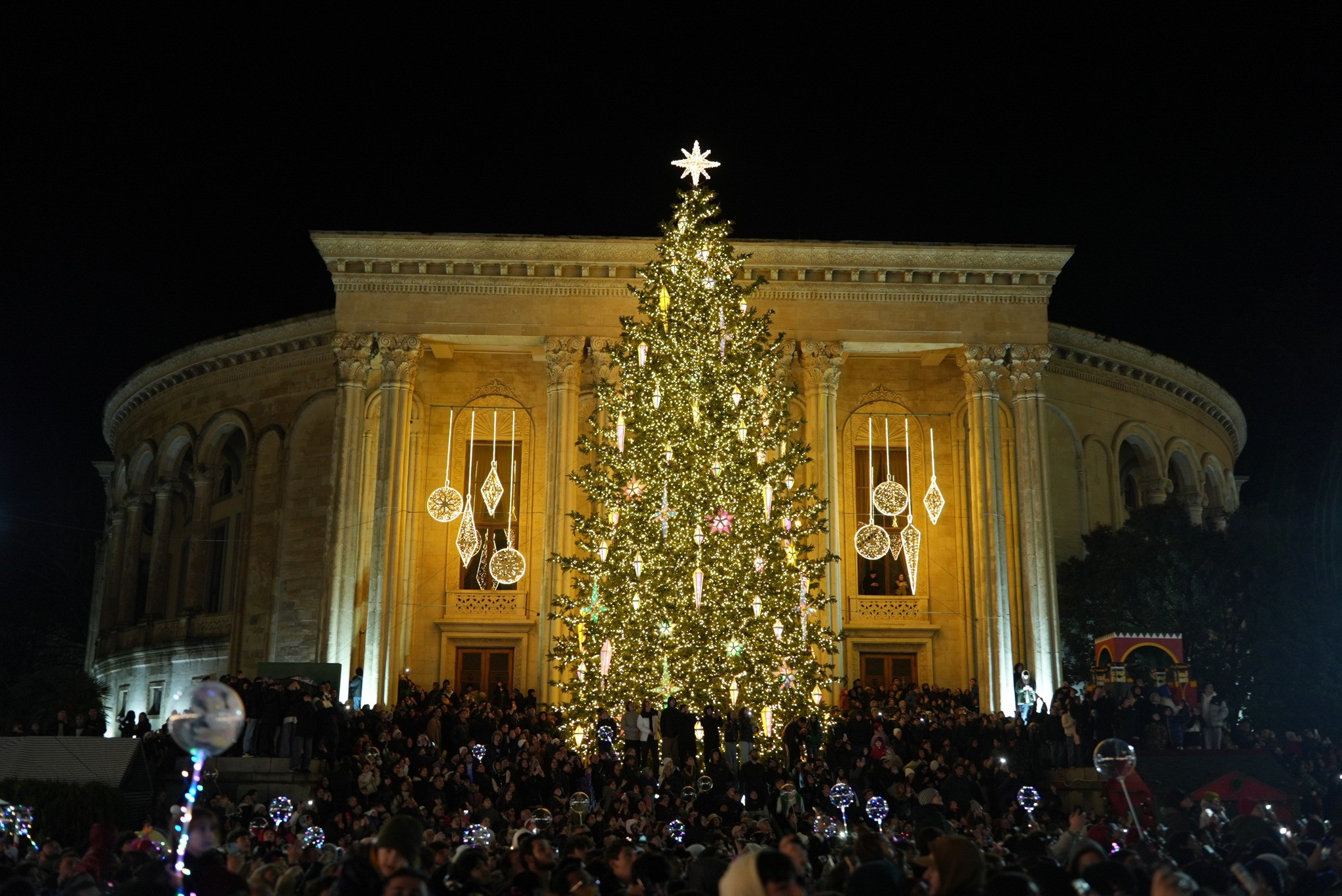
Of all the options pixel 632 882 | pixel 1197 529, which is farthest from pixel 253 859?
pixel 1197 529

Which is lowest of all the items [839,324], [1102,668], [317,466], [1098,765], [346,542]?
[1098,765]

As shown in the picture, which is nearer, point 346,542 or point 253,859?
point 253,859

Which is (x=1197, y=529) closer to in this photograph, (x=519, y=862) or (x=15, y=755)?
(x=15, y=755)

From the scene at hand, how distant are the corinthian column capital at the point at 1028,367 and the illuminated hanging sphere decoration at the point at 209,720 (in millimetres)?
27996

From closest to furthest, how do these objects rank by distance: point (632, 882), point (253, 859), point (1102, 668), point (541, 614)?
point (632, 882)
point (253, 859)
point (1102, 668)
point (541, 614)

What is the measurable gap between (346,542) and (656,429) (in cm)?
1174

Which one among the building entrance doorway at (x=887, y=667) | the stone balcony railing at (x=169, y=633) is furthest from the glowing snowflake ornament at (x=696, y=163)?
the stone balcony railing at (x=169, y=633)

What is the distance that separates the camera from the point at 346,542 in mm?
33125

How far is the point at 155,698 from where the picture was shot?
41750 mm

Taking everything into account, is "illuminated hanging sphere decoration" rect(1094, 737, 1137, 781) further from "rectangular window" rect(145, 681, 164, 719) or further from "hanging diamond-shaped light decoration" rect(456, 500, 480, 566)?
"rectangular window" rect(145, 681, 164, 719)

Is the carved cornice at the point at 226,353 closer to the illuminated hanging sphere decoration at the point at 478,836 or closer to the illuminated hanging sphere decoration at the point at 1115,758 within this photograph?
the illuminated hanging sphere decoration at the point at 478,836

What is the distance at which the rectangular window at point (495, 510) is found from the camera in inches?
1422

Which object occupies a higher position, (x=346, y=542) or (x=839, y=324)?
(x=839, y=324)

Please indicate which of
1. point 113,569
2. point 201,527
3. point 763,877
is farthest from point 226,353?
point 763,877
